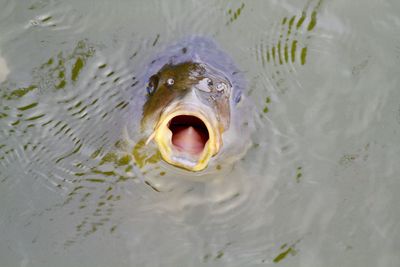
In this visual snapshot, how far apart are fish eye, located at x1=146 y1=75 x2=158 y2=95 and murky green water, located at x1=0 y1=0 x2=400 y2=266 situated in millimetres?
95

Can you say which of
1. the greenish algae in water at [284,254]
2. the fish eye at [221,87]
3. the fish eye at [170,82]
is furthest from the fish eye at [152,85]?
the greenish algae in water at [284,254]

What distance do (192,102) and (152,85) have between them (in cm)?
78

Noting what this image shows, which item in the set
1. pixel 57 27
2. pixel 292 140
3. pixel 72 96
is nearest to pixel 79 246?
pixel 72 96

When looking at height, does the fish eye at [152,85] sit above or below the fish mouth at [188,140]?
above

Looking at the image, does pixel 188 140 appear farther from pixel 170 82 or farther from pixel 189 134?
pixel 170 82

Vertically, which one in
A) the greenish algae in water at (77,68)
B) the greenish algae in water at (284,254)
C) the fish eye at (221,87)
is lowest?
the greenish algae in water at (284,254)

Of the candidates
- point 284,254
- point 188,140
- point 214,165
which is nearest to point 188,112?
point 188,140

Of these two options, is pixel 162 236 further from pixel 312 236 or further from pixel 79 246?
pixel 312 236

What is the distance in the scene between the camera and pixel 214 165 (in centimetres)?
423

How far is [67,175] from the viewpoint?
4.11 m

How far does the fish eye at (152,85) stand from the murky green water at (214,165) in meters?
0.10

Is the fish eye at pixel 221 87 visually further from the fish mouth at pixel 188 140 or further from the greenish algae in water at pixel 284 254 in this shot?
the greenish algae in water at pixel 284 254

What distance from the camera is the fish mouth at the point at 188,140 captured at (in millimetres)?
3619

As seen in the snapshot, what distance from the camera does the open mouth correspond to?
376 centimetres
